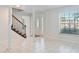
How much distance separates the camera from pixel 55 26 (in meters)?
9.85

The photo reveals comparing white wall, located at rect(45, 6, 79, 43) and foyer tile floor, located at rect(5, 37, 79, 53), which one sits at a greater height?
white wall, located at rect(45, 6, 79, 43)

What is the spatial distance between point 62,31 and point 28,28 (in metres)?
5.21

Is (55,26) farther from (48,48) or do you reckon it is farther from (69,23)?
(48,48)

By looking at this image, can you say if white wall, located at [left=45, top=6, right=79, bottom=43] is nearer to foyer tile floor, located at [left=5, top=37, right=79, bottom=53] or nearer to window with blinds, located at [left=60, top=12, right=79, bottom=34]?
window with blinds, located at [left=60, top=12, right=79, bottom=34]

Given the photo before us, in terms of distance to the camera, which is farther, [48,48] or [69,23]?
[69,23]

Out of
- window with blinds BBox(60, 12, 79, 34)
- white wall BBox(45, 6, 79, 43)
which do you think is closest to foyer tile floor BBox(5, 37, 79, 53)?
white wall BBox(45, 6, 79, 43)

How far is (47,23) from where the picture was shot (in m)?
10.8

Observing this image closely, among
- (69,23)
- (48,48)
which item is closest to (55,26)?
(69,23)

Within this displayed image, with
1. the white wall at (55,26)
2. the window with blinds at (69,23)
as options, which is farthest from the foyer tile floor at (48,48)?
the window with blinds at (69,23)

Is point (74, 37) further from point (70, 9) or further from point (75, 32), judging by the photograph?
point (70, 9)

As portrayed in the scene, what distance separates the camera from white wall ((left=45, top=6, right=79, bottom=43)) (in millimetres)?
8367
